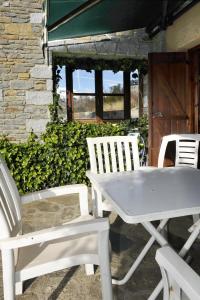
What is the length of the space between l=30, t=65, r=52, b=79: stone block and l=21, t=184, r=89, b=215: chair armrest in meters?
3.10

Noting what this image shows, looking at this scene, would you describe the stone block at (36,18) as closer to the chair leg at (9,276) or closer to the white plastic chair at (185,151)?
the white plastic chair at (185,151)

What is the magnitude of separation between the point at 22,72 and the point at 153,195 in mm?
3773

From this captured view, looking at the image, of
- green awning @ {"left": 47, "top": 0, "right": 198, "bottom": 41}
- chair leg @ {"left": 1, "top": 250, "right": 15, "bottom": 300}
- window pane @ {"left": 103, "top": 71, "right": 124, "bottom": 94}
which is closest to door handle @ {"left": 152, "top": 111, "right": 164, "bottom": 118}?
green awning @ {"left": 47, "top": 0, "right": 198, "bottom": 41}

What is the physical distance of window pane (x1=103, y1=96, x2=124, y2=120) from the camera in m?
6.19

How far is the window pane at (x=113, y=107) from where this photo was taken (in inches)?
244

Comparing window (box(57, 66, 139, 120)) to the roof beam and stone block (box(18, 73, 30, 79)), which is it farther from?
the roof beam

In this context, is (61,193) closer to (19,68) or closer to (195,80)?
(19,68)

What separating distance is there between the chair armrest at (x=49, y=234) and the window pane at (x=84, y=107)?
15.1 feet

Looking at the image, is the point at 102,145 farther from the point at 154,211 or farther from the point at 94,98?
the point at 94,98

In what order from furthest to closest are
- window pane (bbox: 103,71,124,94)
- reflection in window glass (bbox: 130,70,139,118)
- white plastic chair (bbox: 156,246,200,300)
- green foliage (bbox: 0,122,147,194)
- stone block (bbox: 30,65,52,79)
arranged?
reflection in window glass (bbox: 130,70,139,118) → window pane (bbox: 103,71,124,94) → stone block (bbox: 30,65,52,79) → green foliage (bbox: 0,122,147,194) → white plastic chair (bbox: 156,246,200,300)

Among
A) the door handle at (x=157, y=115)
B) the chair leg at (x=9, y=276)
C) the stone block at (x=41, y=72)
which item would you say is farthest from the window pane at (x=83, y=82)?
the chair leg at (x=9, y=276)

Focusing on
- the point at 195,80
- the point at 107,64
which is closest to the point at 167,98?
the point at 195,80

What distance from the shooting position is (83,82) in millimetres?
5961

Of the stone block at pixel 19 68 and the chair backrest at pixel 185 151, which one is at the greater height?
the stone block at pixel 19 68
